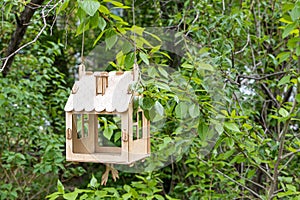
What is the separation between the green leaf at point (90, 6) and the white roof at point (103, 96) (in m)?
0.22

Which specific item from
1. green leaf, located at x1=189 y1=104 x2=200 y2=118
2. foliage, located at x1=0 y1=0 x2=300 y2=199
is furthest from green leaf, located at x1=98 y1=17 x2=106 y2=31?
green leaf, located at x1=189 y1=104 x2=200 y2=118

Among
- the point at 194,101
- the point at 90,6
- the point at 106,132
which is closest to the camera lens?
the point at 90,6

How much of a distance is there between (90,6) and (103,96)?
0.80 ft

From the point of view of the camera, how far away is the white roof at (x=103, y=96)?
946 mm

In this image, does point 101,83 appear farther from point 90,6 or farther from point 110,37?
point 90,6

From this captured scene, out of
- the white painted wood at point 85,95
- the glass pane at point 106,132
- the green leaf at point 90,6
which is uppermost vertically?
the green leaf at point 90,6

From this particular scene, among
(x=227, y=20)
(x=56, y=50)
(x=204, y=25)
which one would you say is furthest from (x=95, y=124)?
(x=56, y=50)

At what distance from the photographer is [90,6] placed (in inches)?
30.8

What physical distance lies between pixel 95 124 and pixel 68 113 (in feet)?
0.37

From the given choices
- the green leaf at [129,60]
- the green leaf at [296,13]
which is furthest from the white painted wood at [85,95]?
the green leaf at [296,13]

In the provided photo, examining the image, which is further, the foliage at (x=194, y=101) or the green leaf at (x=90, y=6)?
the foliage at (x=194, y=101)

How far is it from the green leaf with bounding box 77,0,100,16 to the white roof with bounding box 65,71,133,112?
0.22 m

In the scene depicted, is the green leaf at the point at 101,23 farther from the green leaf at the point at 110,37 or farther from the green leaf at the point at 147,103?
the green leaf at the point at 147,103

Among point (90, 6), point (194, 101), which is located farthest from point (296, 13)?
point (90, 6)
